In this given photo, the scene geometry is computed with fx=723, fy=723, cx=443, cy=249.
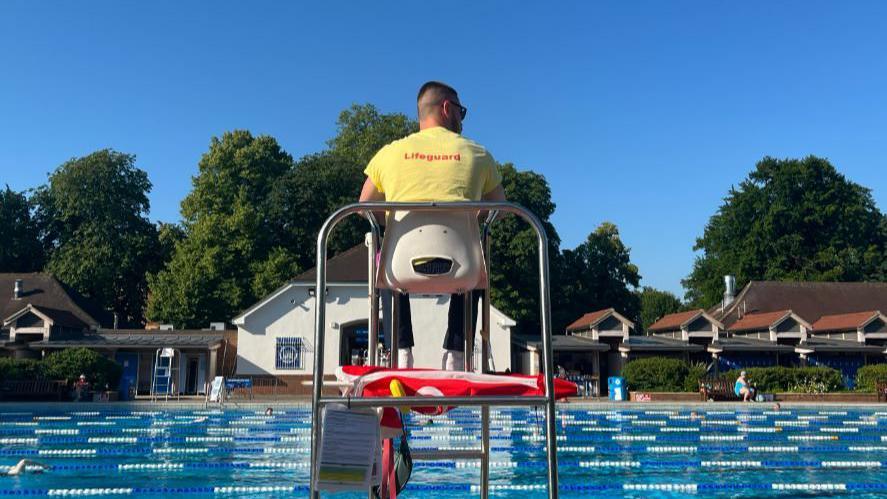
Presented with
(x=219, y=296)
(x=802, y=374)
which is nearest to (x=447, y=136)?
(x=802, y=374)

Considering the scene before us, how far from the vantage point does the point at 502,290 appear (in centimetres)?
4578

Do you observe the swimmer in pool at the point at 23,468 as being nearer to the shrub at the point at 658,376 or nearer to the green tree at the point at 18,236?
the shrub at the point at 658,376

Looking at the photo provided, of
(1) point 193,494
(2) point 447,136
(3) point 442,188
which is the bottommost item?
(1) point 193,494

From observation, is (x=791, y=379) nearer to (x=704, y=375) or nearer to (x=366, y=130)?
(x=704, y=375)

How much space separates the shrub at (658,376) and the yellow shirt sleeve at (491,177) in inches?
1242

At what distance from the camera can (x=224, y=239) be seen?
49094mm

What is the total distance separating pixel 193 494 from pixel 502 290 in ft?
122

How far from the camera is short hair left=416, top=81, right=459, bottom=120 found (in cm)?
374

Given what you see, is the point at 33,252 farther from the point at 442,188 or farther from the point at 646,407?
the point at 442,188

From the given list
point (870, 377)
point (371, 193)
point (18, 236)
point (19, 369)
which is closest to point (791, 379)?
point (870, 377)

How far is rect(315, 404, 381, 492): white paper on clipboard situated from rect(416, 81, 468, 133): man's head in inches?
68.2

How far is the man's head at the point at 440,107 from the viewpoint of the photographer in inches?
146

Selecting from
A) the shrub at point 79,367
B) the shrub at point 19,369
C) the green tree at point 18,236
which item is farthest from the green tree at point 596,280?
the green tree at point 18,236

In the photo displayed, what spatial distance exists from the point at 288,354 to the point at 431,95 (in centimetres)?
3398
